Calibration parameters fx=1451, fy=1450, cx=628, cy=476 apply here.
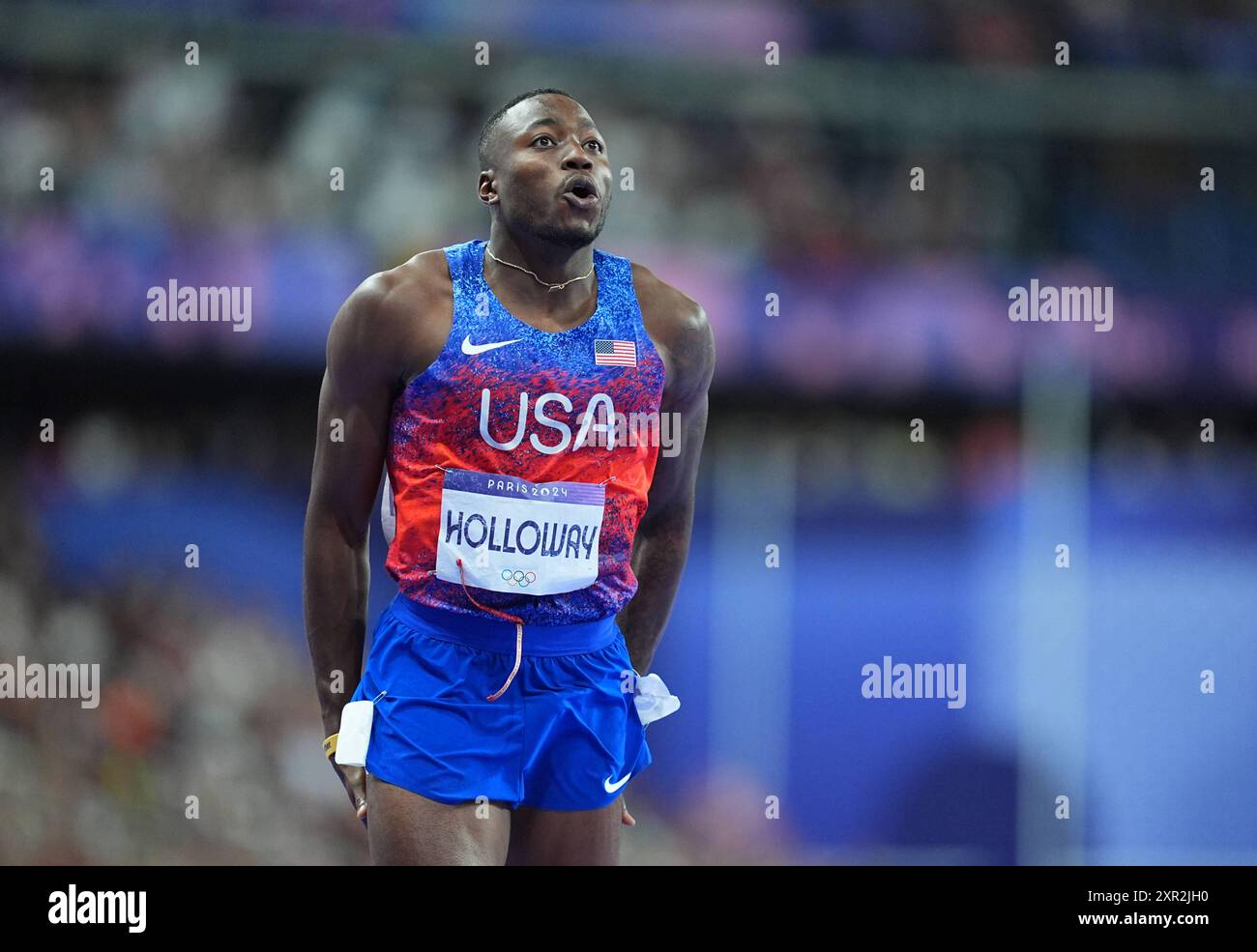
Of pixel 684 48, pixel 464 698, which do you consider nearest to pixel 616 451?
pixel 464 698

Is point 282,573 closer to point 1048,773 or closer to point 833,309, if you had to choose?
point 833,309

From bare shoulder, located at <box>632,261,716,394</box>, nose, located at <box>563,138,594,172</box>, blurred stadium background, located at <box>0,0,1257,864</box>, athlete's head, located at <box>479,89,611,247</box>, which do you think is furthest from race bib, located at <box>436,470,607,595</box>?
blurred stadium background, located at <box>0,0,1257,864</box>

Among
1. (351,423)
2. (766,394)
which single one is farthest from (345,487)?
(766,394)

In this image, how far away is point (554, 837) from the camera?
103 inches

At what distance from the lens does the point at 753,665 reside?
5.44 meters

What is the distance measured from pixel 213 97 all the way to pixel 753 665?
295cm

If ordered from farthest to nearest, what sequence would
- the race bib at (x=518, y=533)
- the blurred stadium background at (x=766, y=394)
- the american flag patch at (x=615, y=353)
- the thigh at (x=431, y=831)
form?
the blurred stadium background at (x=766, y=394) → the american flag patch at (x=615, y=353) → the race bib at (x=518, y=533) → the thigh at (x=431, y=831)

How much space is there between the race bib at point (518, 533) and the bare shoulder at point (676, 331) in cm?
33

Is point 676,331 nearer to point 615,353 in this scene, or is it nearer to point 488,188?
point 615,353

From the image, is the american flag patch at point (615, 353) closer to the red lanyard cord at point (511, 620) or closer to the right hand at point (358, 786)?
the red lanyard cord at point (511, 620)

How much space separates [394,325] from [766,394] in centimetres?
315

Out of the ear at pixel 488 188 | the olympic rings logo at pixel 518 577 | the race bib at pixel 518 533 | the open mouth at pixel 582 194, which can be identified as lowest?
the olympic rings logo at pixel 518 577

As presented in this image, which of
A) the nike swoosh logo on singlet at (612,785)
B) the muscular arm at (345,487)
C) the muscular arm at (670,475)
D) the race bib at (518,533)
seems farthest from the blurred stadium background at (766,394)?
the race bib at (518,533)

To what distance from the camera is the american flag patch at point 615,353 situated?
269cm
